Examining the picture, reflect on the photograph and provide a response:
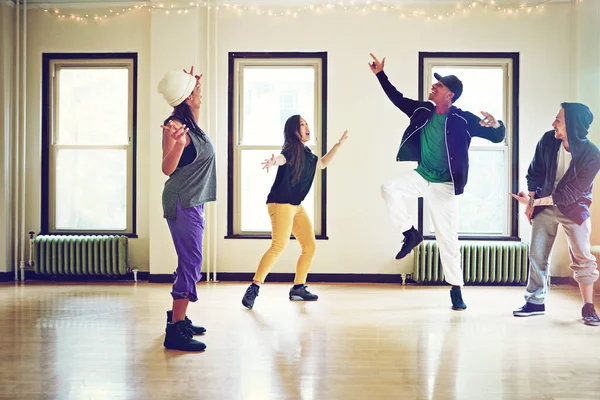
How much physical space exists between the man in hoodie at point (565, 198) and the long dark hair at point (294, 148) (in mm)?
1707

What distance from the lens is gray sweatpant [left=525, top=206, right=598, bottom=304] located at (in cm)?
423

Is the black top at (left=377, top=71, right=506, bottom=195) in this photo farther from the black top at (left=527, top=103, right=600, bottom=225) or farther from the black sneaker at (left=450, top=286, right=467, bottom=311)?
the black sneaker at (left=450, top=286, right=467, bottom=311)

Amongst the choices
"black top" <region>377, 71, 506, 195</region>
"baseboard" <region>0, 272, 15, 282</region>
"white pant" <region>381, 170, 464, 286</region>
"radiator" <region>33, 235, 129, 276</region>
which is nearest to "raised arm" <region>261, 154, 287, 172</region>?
"white pant" <region>381, 170, 464, 286</region>

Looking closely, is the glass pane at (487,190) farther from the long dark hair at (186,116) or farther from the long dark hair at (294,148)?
the long dark hair at (186,116)

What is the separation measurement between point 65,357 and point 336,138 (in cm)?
396

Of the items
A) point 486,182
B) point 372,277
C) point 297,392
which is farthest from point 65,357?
point 486,182

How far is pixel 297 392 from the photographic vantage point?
8.50 ft

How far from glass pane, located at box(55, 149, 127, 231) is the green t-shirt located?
11.9 ft

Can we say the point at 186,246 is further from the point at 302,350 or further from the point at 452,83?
the point at 452,83

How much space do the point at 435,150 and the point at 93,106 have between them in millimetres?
4104

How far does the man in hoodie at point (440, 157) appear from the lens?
14.9 feet

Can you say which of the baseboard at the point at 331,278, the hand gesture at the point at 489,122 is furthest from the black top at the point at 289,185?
the baseboard at the point at 331,278

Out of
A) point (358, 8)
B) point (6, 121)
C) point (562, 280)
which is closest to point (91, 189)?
point (6, 121)

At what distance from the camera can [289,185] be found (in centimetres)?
477
